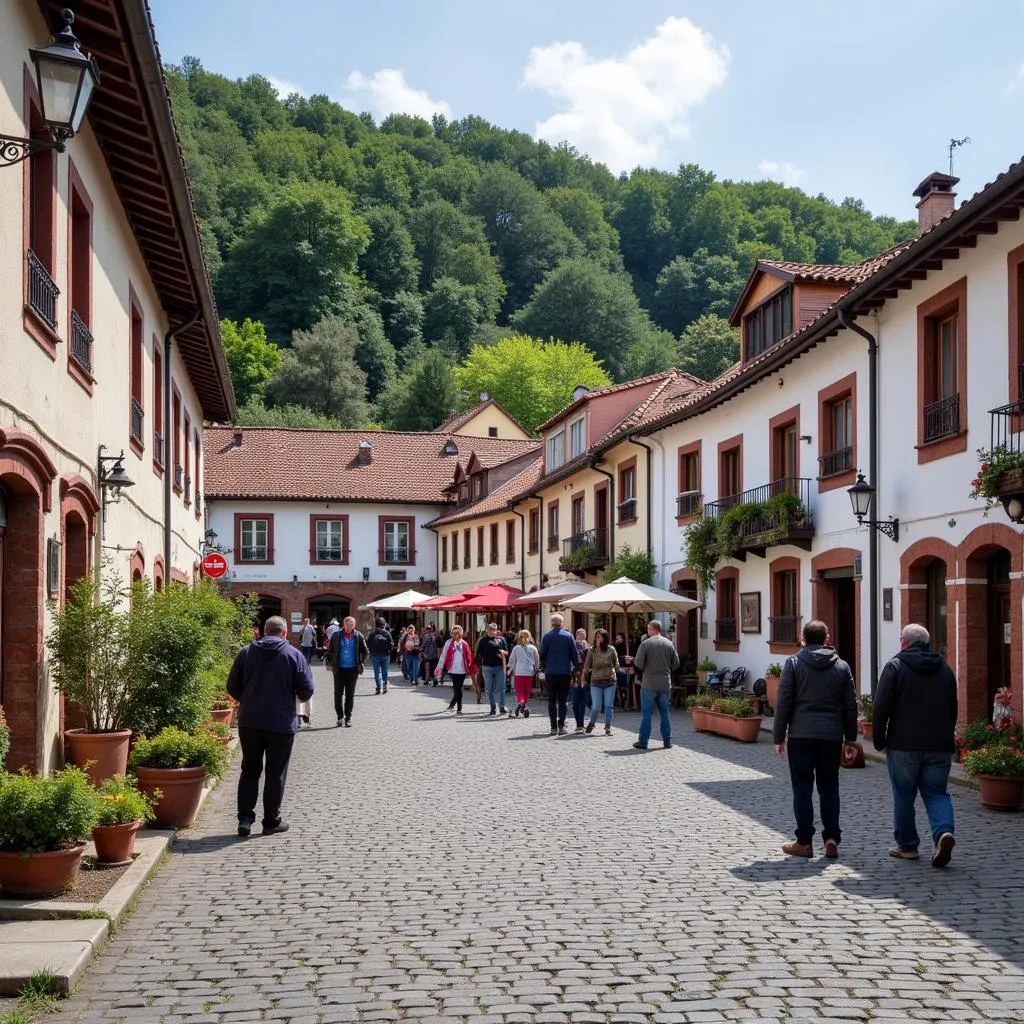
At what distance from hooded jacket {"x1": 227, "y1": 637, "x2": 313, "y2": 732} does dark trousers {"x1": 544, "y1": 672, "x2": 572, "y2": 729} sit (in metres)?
8.63

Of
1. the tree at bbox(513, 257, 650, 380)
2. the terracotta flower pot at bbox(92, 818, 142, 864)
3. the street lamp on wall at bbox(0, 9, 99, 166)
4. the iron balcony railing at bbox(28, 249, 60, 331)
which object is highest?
the tree at bbox(513, 257, 650, 380)

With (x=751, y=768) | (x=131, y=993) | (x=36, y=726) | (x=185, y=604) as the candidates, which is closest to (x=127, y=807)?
(x=36, y=726)

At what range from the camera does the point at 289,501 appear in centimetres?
5128

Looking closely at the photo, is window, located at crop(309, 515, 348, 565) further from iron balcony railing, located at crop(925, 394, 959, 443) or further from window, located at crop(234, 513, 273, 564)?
iron balcony railing, located at crop(925, 394, 959, 443)

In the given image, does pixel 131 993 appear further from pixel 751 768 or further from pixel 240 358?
pixel 240 358

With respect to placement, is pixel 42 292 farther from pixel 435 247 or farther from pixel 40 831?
pixel 435 247

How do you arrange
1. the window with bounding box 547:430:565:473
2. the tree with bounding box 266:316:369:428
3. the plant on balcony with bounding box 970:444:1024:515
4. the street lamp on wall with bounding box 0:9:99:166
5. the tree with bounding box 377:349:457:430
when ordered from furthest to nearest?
1. the tree with bounding box 377:349:457:430
2. the tree with bounding box 266:316:369:428
3. the window with bounding box 547:430:565:473
4. the plant on balcony with bounding box 970:444:1024:515
5. the street lamp on wall with bounding box 0:9:99:166

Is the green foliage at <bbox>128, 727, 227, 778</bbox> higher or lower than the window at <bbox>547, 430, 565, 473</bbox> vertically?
lower

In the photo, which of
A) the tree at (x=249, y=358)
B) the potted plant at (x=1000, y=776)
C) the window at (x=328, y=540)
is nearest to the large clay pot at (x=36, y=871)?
the potted plant at (x=1000, y=776)

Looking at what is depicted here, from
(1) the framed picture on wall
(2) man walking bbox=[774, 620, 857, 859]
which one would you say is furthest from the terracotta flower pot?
(1) the framed picture on wall

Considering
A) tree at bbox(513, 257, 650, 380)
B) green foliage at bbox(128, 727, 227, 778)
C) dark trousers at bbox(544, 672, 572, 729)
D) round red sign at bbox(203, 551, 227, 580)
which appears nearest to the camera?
green foliage at bbox(128, 727, 227, 778)

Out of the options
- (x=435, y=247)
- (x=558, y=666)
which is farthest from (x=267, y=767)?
(x=435, y=247)

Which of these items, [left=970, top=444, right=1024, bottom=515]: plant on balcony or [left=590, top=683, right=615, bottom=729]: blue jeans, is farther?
[left=590, top=683, right=615, bottom=729]: blue jeans

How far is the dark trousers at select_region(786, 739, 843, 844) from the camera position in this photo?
9070mm
